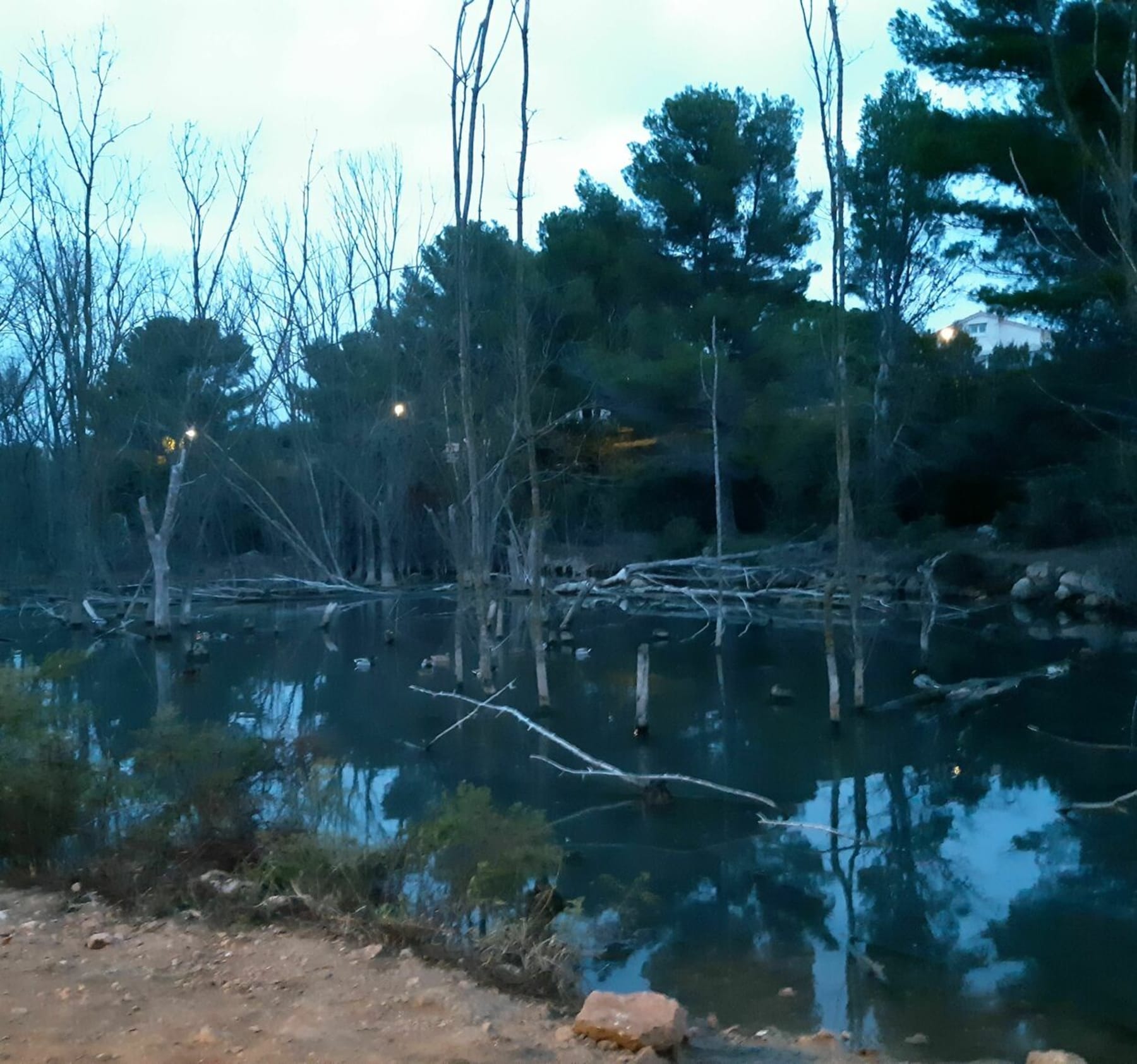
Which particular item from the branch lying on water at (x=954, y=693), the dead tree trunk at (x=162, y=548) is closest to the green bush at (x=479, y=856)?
the branch lying on water at (x=954, y=693)

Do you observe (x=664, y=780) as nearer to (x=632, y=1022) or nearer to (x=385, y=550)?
(x=632, y=1022)

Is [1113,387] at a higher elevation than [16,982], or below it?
higher

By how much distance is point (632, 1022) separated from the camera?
499 centimetres

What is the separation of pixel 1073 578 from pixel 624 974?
69.3ft

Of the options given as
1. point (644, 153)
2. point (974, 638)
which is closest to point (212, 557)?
point (644, 153)

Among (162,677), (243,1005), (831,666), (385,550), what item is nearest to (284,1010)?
(243,1005)

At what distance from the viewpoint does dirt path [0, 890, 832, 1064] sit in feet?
15.0

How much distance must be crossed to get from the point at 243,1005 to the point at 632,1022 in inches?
65.1

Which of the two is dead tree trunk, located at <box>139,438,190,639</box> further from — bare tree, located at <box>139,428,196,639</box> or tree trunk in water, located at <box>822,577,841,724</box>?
tree trunk in water, located at <box>822,577,841,724</box>

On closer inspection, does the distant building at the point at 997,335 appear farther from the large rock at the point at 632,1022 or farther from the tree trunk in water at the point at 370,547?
the large rock at the point at 632,1022

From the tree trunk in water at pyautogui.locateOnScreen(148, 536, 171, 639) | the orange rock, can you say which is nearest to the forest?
the tree trunk in water at pyautogui.locateOnScreen(148, 536, 171, 639)

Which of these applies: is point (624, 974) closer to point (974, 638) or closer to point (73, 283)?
point (974, 638)

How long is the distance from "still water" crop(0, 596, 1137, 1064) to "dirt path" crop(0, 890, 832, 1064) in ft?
6.24

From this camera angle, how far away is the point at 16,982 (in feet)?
17.3
